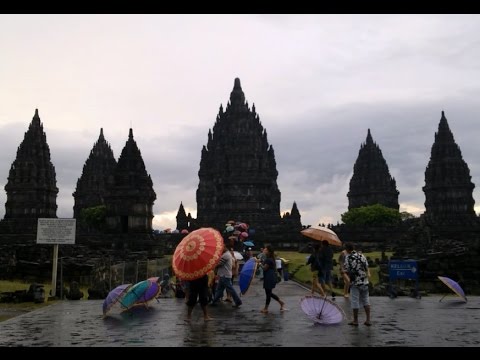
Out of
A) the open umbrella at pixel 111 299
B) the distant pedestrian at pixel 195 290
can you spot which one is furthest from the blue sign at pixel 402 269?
the open umbrella at pixel 111 299

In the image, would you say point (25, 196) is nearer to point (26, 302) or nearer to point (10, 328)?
point (26, 302)

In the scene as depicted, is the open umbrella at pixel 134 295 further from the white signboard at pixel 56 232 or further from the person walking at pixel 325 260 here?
the white signboard at pixel 56 232

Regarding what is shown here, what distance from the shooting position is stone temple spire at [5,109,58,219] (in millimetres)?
80438

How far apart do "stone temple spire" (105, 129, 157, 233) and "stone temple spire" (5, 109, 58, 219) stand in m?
19.1

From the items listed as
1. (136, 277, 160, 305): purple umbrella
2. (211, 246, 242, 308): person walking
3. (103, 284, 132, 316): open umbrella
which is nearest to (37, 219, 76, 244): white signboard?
(136, 277, 160, 305): purple umbrella

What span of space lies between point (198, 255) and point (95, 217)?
77.8 metres

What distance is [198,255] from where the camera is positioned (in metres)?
13.4

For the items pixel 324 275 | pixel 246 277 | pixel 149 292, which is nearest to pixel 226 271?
pixel 246 277

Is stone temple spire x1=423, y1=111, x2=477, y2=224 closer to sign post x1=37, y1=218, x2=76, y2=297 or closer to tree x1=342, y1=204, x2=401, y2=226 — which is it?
tree x1=342, y1=204, x2=401, y2=226

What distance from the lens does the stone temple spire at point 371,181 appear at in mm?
109875

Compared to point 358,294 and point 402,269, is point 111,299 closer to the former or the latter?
point 358,294
